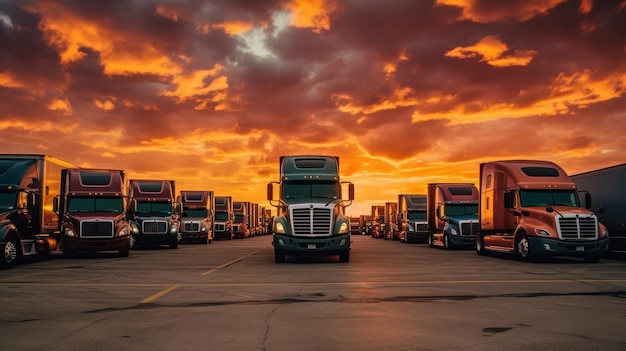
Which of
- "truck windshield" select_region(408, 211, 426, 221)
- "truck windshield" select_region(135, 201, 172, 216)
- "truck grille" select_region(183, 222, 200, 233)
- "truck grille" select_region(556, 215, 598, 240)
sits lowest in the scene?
"truck grille" select_region(556, 215, 598, 240)

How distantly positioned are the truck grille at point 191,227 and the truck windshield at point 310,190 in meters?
25.5

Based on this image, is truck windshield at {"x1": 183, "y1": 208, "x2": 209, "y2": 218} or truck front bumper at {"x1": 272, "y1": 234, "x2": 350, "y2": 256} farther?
truck windshield at {"x1": 183, "y1": 208, "x2": 209, "y2": 218}

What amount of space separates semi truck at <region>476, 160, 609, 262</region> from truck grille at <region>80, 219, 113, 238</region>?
49.5 feet

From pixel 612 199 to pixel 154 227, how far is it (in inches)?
932

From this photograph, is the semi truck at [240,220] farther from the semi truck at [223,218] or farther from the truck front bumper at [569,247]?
the truck front bumper at [569,247]

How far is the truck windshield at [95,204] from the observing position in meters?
27.2

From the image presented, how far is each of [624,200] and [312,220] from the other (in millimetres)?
11283

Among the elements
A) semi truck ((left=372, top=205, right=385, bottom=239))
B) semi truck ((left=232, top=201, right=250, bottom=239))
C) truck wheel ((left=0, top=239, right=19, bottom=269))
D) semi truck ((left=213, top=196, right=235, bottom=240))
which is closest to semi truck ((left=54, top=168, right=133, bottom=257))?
truck wheel ((left=0, top=239, right=19, bottom=269))

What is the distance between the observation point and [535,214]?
79.0 ft

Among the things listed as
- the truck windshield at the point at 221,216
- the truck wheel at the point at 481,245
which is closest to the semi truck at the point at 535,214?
the truck wheel at the point at 481,245

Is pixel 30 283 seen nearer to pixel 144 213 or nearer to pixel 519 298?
pixel 519 298

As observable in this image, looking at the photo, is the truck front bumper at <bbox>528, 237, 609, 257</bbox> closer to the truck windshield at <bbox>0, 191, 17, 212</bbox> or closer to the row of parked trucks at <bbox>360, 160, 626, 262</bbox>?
the row of parked trucks at <bbox>360, 160, 626, 262</bbox>

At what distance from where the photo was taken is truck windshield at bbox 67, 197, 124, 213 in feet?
89.1

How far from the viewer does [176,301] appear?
11.7 meters
